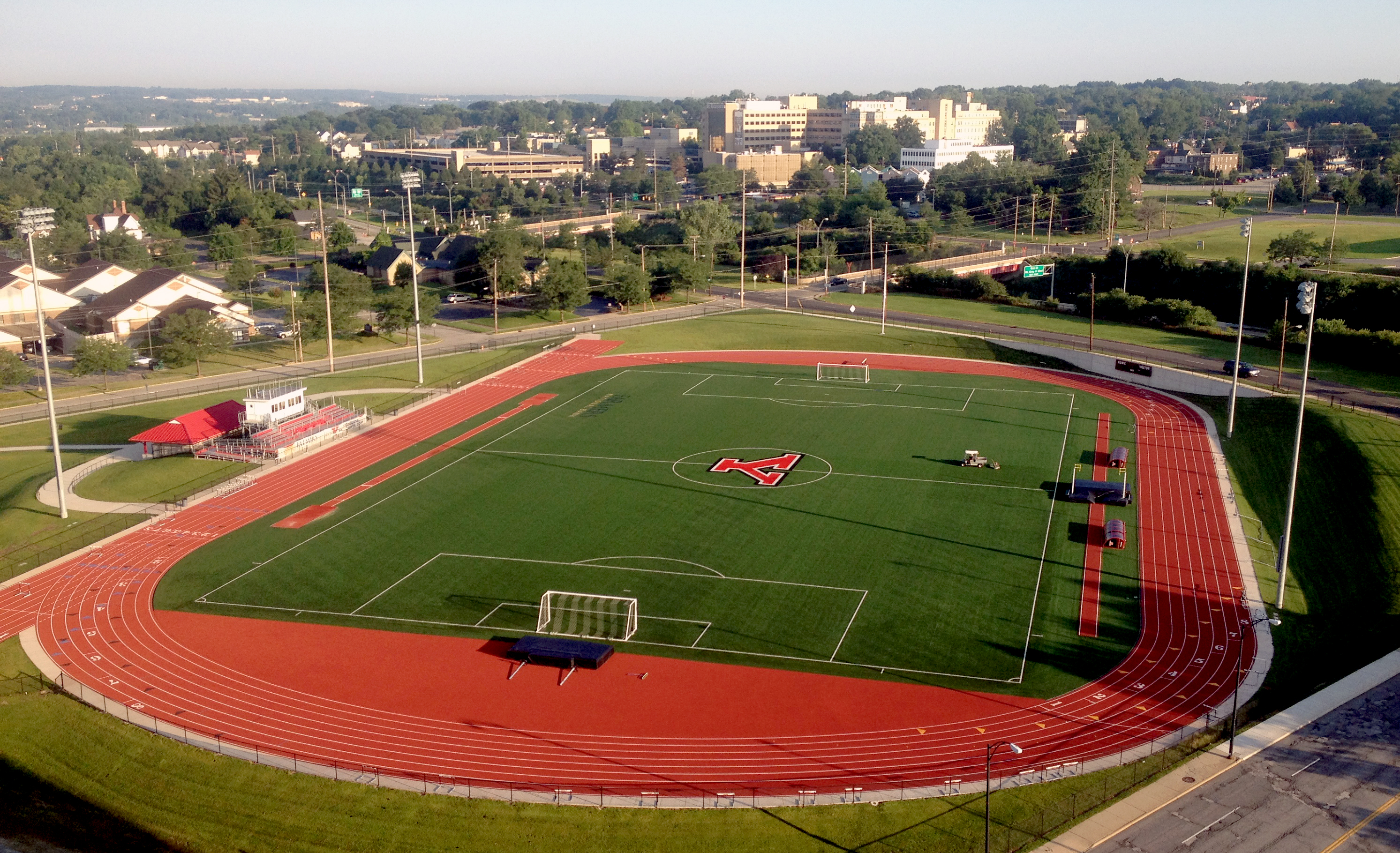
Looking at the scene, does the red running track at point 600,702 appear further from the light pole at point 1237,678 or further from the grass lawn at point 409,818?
the grass lawn at point 409,818

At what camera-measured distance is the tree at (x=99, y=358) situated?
223 ft

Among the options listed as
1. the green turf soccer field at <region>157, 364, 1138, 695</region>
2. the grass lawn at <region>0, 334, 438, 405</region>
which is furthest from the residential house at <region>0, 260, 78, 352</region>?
the green turf soccer field at <region>157, 364, 1138, 695</region>

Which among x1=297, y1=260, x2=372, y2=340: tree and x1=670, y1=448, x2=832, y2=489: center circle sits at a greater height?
x1=297, y1=260, x2=372, y2=340: tree

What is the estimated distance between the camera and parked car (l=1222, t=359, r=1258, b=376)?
65312 millimetres

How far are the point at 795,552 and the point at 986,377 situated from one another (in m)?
32.8

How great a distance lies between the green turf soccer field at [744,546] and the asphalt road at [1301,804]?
5800 millimetres

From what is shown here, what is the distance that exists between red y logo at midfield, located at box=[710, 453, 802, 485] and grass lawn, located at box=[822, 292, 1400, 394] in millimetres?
31502

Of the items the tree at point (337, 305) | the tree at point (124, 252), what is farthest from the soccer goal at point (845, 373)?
the tree at point (124, 252)

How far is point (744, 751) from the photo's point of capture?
2841 centimetres

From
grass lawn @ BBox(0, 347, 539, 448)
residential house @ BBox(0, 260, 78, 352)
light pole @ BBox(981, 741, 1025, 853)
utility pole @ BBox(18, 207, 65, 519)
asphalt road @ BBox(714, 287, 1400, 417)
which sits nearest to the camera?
light pole @ BBox(981, 741, 1025, 853)

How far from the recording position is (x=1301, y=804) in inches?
1004

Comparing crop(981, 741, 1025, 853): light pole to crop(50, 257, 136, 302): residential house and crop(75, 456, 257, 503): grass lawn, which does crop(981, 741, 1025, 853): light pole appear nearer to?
crop(75, 456, 257, 503): grass lawn

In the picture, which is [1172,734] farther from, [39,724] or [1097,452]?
[39,724]

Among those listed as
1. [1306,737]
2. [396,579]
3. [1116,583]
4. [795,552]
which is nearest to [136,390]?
[396,579]
